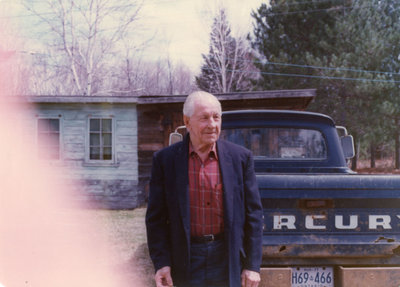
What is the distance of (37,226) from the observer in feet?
24.7

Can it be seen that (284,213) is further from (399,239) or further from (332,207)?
(399,239)

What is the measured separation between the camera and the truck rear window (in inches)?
149

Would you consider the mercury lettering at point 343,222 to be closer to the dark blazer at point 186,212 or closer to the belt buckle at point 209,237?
the dark blazer at point 186,212

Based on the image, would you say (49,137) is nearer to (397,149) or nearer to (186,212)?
(397,149)

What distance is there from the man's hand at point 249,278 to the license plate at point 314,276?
715 millimetres

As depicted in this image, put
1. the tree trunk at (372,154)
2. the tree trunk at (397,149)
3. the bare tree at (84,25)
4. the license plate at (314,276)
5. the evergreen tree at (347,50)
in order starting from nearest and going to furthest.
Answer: the license plate at (314,276) → the bare tree at (84,25) → the evergreen tree at (347,50) → the tree trunk at (397,149) → the tree trunk at (372,154)

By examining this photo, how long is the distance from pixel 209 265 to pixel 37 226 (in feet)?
22.0

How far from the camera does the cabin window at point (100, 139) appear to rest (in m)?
9.99

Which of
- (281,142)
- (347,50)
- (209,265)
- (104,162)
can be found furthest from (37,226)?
(347,50)

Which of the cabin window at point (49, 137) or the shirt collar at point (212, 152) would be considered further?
the cabin window at point (49, 137)

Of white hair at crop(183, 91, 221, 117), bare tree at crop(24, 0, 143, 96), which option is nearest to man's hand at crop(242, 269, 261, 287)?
white hair at crop(183, 91, 221, 117)

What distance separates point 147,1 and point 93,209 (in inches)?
261

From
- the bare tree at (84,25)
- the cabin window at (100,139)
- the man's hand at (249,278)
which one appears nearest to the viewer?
the man's hand at (249,278)

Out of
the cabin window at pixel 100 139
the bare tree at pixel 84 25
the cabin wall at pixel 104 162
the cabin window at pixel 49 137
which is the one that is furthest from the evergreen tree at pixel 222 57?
the cabin window at pixel 49 137
